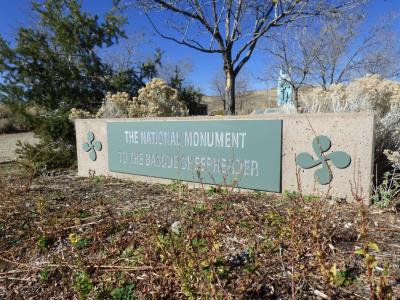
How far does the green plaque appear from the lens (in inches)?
144

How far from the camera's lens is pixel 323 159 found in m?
3.37

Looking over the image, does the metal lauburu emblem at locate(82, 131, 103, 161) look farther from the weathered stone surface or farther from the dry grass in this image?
the weathered stone surface

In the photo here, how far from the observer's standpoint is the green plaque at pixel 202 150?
3.66 metres

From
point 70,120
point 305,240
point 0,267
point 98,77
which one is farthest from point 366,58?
point 0,267

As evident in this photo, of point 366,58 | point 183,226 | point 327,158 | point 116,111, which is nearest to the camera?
point 183,226

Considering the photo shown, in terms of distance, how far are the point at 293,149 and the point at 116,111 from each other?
4.54 metres

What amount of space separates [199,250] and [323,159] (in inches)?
73.4

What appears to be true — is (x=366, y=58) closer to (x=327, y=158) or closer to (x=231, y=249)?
(x=327, y=158)

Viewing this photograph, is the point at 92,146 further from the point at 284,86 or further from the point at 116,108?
the point at 284,86

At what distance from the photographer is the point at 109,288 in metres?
2.04

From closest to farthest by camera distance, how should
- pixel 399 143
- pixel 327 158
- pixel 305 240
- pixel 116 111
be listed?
1. pixel 305 240
2. pixel 327 158
3. pixel 399 143
4. pixel 116 111

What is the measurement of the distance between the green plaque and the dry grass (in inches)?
16.7

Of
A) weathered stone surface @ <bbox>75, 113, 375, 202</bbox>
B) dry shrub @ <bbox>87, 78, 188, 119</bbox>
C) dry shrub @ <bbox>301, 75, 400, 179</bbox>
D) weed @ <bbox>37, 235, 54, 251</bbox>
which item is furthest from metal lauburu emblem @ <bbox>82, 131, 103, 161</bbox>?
dry shrub @ <bbox>301, 75, 400, 179</bbox>

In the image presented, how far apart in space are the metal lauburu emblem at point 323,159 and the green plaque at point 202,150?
0.32 metres
